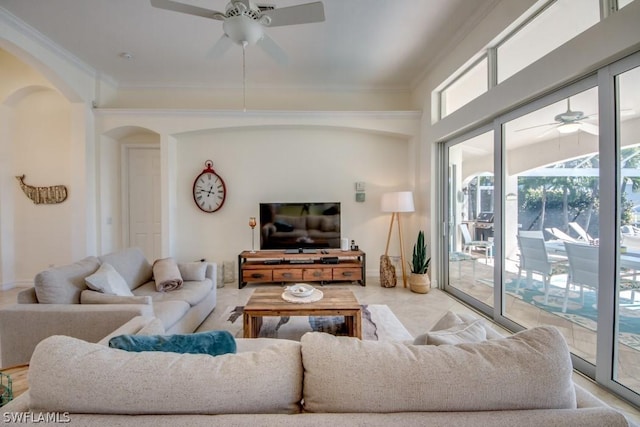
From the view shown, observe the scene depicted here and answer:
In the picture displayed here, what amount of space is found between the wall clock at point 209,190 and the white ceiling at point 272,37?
146 centimetres

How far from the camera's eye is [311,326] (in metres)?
2.85

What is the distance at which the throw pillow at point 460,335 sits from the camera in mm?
1016

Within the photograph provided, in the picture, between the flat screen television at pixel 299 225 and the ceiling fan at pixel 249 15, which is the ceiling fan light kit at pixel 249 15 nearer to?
the ceiling fan at pixel 249 15

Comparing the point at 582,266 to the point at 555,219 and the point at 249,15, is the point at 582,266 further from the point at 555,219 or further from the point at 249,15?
the point at 249,15

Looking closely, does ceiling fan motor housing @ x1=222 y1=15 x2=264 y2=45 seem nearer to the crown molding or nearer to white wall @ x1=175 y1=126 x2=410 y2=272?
white wall @ x1=175 y1=126 x2=410 y2=272

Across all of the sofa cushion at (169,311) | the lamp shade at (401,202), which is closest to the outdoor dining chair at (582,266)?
the lamp shade at (401,202)

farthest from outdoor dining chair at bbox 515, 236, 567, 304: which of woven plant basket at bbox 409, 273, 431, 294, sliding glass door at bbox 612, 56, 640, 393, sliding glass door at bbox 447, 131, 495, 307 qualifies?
woven plant basket at bbox 409, 273, 431, 294

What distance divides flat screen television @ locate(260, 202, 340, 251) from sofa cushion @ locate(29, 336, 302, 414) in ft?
12.1

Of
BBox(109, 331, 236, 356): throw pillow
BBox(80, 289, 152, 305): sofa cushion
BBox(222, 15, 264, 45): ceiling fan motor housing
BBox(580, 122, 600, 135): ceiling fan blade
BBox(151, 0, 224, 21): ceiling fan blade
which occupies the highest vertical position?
BBox(151, 0, 224, 21): ceiling fan blade

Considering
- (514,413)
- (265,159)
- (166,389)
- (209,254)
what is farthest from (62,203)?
(514,413)

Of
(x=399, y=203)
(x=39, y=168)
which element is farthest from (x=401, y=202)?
(x=39, y=168)

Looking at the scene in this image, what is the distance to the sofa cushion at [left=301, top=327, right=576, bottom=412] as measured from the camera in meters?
0.75

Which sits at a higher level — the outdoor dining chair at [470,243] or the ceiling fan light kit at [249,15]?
the ceiling fan light kit at [249,15]

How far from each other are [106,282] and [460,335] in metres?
2.51
